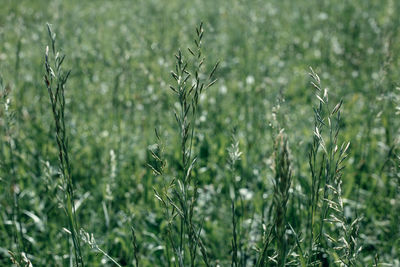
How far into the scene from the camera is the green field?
53.9 inches

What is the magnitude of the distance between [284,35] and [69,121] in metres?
3.77

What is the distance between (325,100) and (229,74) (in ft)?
12.2

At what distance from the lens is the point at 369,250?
2.34 m

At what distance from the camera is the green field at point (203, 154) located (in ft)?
4.49

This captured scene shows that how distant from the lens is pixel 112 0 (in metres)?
9.48

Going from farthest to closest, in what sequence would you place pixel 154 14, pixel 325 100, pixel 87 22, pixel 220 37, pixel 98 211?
pixel 87 22, pixel 154 14, pixel 220 37, pixel 98 211, pixel 325 100

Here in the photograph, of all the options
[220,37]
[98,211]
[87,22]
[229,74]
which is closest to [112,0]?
[87,22]

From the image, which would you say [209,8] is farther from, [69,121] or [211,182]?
[211,182]

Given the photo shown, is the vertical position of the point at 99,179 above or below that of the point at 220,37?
below

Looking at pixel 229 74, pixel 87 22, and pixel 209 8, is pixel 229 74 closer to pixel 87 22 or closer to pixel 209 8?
pixel 209 8

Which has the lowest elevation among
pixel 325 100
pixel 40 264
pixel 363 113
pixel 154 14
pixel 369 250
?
pixel 369 250

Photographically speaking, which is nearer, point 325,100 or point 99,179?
point 325,100

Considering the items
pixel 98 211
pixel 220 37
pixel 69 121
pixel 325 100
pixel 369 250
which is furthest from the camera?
pixel 220 37

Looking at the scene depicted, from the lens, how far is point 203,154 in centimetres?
330
